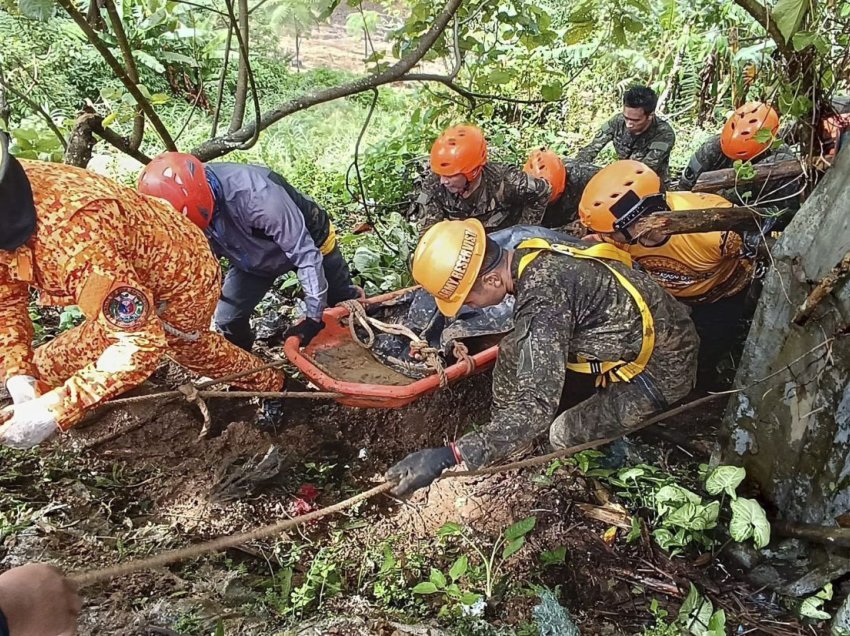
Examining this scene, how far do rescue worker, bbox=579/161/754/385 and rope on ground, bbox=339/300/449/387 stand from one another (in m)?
1.25

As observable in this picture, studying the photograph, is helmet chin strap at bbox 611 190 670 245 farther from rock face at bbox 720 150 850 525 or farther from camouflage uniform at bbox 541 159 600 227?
camouflage uniform at bbox 541 159 600 227

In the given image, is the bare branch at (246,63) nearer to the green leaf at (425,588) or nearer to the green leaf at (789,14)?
Result: the green leaf at (789,14)

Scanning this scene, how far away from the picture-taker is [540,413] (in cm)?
279

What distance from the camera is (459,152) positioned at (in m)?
4.88

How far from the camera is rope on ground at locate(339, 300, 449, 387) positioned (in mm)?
3968

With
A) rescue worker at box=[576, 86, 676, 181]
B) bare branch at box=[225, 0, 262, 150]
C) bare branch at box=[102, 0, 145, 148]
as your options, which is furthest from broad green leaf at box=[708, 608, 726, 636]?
rescue worker at box=[576, 86, 676, 181]

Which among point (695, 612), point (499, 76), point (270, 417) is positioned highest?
point (499, 76)

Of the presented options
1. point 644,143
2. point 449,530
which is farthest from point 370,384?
point 644,143

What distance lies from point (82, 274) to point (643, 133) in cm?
543

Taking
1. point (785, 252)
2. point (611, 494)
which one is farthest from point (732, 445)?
point (785, 252)

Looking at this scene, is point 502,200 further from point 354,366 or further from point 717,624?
point 717,624

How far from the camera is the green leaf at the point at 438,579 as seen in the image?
2736 millimetres

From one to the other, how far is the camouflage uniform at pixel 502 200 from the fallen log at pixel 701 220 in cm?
200

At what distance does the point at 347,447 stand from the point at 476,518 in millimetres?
1000
